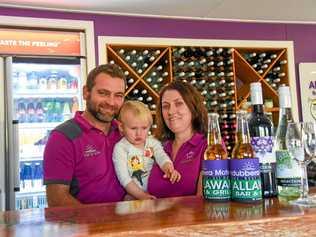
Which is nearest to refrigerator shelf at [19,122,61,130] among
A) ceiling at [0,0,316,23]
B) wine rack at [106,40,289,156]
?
wine rack at [106,40,289,156]

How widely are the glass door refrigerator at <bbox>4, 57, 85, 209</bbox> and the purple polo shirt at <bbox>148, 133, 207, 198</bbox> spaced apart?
201cm

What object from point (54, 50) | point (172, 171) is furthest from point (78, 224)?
point (54, 50)

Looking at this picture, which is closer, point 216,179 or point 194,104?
point 216,179

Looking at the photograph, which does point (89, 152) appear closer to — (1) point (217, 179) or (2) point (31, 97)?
(1) point (217, 179)

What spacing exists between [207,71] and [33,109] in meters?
1.66

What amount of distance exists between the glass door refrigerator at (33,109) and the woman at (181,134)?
197 centimetres

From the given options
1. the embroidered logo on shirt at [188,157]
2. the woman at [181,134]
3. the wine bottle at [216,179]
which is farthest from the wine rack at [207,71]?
the wine bottle at [216,179]

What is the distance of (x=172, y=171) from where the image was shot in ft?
5.05

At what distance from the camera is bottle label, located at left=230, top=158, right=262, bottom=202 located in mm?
1069

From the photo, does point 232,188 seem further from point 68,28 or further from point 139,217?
point 68,28

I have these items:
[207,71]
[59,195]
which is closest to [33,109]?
[207,71]

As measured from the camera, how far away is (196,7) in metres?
3.96

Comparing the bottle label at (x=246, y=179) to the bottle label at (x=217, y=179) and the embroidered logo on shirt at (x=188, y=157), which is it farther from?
the embroidered logo on shirt at (x=188, y=157)

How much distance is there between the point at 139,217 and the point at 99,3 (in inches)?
Answer: 122
